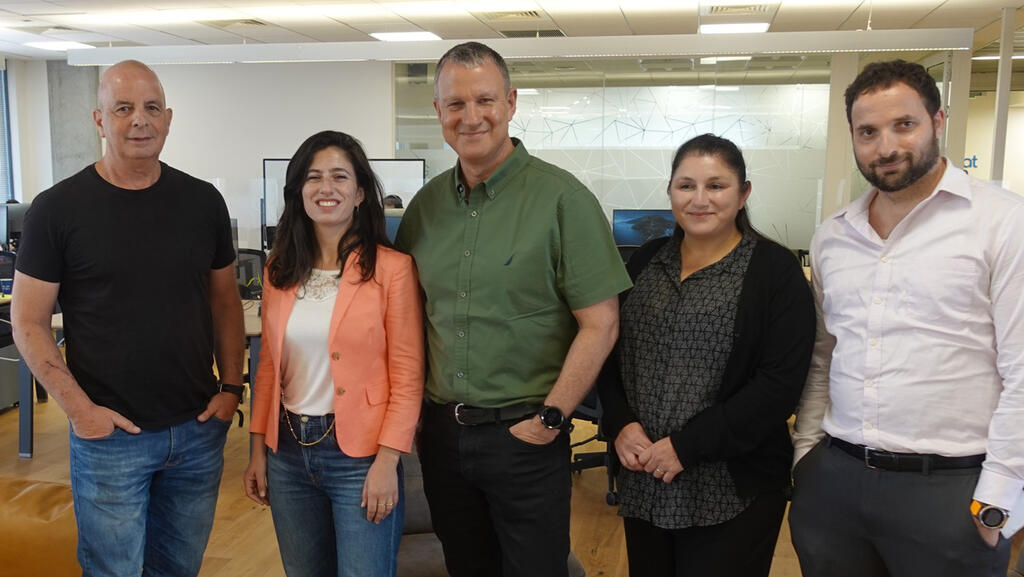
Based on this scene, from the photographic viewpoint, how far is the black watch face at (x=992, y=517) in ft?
5.09

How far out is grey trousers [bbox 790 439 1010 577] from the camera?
63.5 inches

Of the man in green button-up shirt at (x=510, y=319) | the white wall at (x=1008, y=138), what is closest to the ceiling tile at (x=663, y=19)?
the man in green button-up shirt at (x=510, y=319)

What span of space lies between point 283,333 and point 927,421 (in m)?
1.40

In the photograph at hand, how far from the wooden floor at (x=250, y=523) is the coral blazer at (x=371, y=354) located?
5.56 feet

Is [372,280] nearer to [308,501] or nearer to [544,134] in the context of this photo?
[308,501]

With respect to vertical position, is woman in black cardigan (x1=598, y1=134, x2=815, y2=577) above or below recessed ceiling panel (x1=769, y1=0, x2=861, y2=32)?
below

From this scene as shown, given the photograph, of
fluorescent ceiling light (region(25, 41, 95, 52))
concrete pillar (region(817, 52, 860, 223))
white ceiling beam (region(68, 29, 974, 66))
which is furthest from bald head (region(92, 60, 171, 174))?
fluorescent ceiling light (region(25, 41, 95, 52))

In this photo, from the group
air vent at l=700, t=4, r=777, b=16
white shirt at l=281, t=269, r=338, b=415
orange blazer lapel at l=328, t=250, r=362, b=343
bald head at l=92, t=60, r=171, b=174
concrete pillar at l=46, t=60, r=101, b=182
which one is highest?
air vent at l=700, t=4, r=777, b=16

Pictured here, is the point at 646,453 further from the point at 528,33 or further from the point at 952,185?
the point at 528,33

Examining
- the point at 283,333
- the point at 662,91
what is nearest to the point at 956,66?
the point at 662,91

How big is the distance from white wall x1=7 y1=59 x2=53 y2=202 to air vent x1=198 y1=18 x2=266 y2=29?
14.8ft

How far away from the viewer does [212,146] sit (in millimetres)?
11344

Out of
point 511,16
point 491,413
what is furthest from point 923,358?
point 511,16

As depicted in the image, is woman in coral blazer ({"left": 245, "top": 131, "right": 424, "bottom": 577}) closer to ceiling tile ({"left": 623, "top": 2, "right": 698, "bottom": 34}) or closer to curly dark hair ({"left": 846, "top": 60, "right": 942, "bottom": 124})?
curly dark hair ({"left": 846, "top": 60, "right": 942, "bottom": 124})
